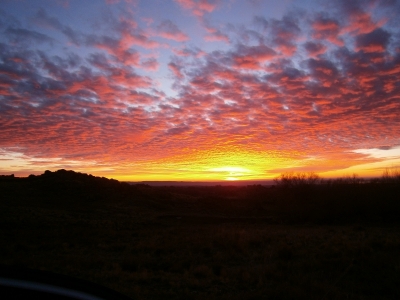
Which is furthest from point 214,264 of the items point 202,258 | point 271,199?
point 271,199

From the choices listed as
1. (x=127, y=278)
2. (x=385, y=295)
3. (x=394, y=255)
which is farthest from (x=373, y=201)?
(x=127, y=278)

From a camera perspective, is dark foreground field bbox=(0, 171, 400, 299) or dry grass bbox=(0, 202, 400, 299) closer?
dry grass bbox=(0, 202, 400, 299)

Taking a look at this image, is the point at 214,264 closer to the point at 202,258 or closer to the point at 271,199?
the point at 202,258

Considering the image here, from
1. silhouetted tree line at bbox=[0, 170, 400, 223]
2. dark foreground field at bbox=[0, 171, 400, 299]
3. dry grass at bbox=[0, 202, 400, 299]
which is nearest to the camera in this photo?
→ dry grass at bbox=[0, 202, 400, 299]

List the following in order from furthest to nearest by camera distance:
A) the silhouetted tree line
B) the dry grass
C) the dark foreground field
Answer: the silhouetted tree line, the dark foreground field, the dry grass

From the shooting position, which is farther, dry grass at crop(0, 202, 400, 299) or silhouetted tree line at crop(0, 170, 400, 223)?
silhouetted tree line at crop(0, 170, 400, 223)

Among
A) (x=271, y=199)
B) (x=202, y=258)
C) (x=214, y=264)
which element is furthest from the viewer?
(x=271, y=199)

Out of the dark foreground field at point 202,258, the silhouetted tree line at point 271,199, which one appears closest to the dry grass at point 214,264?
the dark foreground field at point 202,258

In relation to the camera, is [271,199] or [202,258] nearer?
[202,258]

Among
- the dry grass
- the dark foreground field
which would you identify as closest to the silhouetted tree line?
the dark foreground field

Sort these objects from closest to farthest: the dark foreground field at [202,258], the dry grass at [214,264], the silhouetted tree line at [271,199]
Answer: the dry grass at [214,264]
the dark foreground field at [202,258]
the silhouetted tree line at [271,199]

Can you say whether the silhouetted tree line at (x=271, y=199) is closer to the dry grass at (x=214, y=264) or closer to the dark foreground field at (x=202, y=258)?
the dark foreground field at (x=202, y=258)

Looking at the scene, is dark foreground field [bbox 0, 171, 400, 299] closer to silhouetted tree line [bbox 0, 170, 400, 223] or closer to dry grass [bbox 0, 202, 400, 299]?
dry grass [bbox 0, 202, 400, 299]

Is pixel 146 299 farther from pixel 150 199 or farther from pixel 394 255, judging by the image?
pixel 150 199
